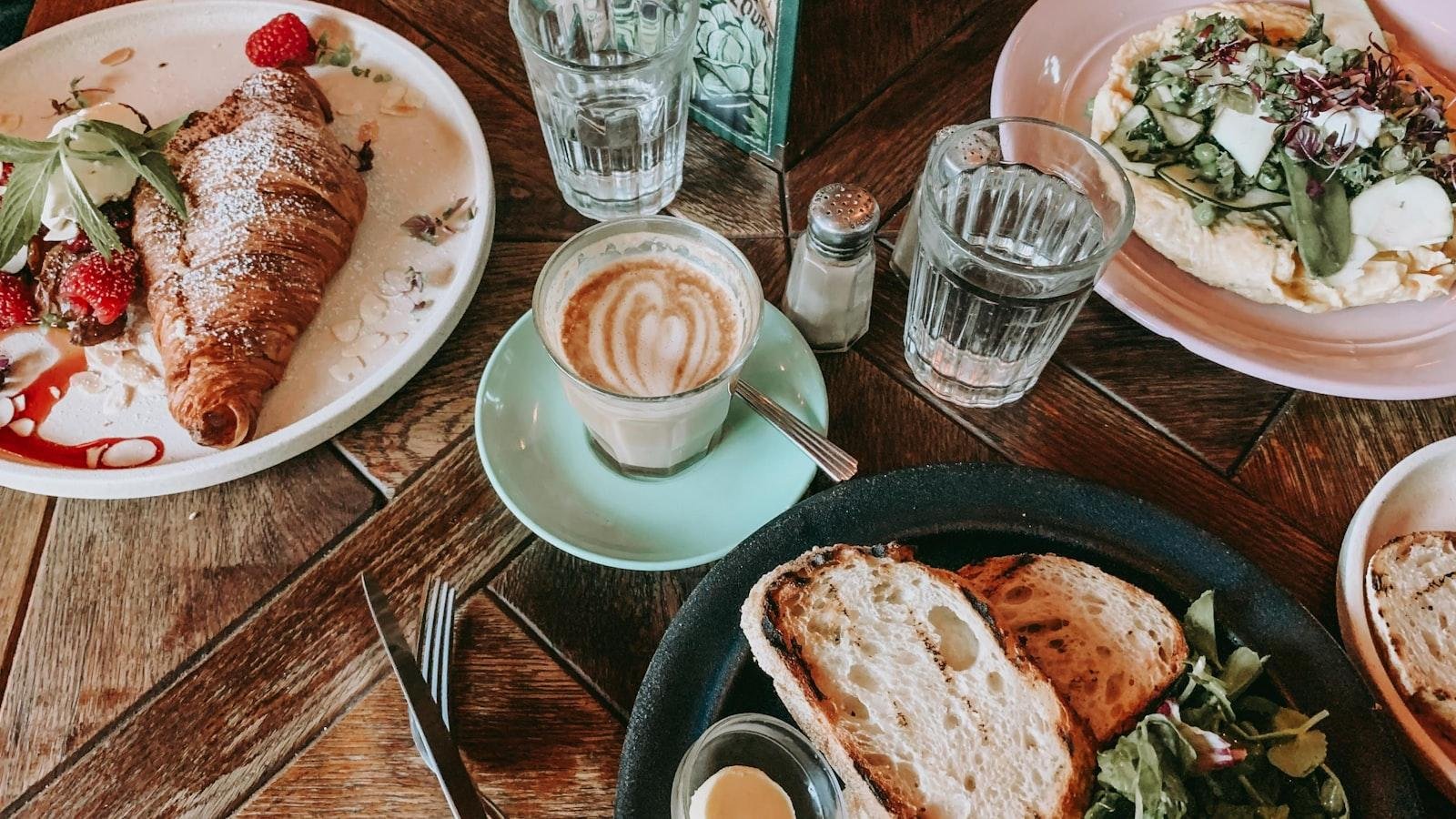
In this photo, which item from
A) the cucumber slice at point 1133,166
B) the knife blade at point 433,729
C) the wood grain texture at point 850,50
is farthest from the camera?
the wood grain texture at point 850,50

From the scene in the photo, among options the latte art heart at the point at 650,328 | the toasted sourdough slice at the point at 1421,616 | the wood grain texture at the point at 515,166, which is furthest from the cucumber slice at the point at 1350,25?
the wood grain texture at the point at 515,166

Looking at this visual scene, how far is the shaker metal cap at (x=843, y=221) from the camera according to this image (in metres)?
1.01

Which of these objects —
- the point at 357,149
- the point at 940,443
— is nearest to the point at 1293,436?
the point at 940,443

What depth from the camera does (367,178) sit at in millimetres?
1293

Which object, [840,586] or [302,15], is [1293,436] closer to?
[840,586]

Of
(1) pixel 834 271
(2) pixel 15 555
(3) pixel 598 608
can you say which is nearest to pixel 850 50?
(1) pixel 834 271

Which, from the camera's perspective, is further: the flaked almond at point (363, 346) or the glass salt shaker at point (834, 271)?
the flaked almond at point (363, 346)

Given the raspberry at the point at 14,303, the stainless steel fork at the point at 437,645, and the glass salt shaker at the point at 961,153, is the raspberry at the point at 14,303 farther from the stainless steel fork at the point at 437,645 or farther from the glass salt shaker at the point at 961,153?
the glass salt shaker at the point at 961,153

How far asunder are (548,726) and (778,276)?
59 cm

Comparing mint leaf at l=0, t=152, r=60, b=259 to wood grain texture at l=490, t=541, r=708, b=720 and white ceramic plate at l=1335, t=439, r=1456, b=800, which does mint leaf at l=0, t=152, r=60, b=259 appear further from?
white ceramic plate at l=1335, t=439, r=1456, b=800

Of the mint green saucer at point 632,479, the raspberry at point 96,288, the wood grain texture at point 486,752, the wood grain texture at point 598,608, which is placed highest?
the raspberry at point 96,288

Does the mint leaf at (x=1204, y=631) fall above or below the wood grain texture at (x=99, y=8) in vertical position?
below

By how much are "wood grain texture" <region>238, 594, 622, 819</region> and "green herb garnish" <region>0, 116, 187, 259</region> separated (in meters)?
0.68

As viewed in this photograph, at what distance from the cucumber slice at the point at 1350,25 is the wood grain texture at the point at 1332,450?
495 millimetres
